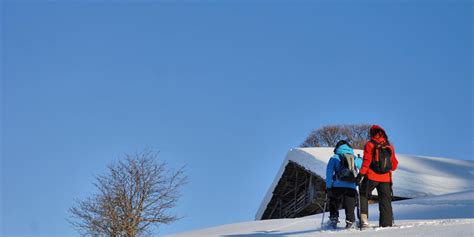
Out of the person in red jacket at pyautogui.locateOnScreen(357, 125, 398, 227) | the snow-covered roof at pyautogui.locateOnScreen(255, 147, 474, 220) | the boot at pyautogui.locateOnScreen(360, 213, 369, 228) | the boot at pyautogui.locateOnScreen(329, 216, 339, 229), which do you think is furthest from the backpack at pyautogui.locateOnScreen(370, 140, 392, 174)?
the snow-covered roof at pyautogui.locateOnScreen(255, 147, 474, 220)

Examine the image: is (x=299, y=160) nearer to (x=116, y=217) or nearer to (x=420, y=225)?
(x=116, y=217)

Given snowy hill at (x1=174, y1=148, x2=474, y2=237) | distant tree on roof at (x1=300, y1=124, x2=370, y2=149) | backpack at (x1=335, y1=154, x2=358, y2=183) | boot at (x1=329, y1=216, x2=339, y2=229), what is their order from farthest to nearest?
1. distant tree on roof at (x1=300, y1=124, x2=370, y2=149)
2. boot at (x1=329, y1=216, x2=339, y2=229)
3. backpack at (x1=335, y1=154, x2=358, y2=183)
4. snowy hill at (x1=174, y1=148, x2=474, y2=237)

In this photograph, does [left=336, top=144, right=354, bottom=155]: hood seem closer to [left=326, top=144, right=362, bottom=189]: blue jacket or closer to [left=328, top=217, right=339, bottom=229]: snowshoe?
[left=326, top=144, right=362, bottom=189]: blue jacket

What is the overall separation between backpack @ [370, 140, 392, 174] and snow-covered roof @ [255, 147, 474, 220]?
31.2 feet

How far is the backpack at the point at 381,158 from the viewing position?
10.4 meters

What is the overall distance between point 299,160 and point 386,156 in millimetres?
11797

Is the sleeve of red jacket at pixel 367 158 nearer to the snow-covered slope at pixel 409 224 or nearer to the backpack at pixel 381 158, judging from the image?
the backpack at pixel 381 158

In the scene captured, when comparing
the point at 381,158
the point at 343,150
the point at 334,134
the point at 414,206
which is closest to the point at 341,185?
the point at 343,150

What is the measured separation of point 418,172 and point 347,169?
37.3ft

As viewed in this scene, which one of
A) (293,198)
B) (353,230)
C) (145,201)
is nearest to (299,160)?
(293,198)

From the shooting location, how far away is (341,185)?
11234 millimetres

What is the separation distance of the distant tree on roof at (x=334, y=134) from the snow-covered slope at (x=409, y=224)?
40.2 meters

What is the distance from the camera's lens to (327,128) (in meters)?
57.2

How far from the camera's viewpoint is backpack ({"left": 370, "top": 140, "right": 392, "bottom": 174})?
34.2 feet
